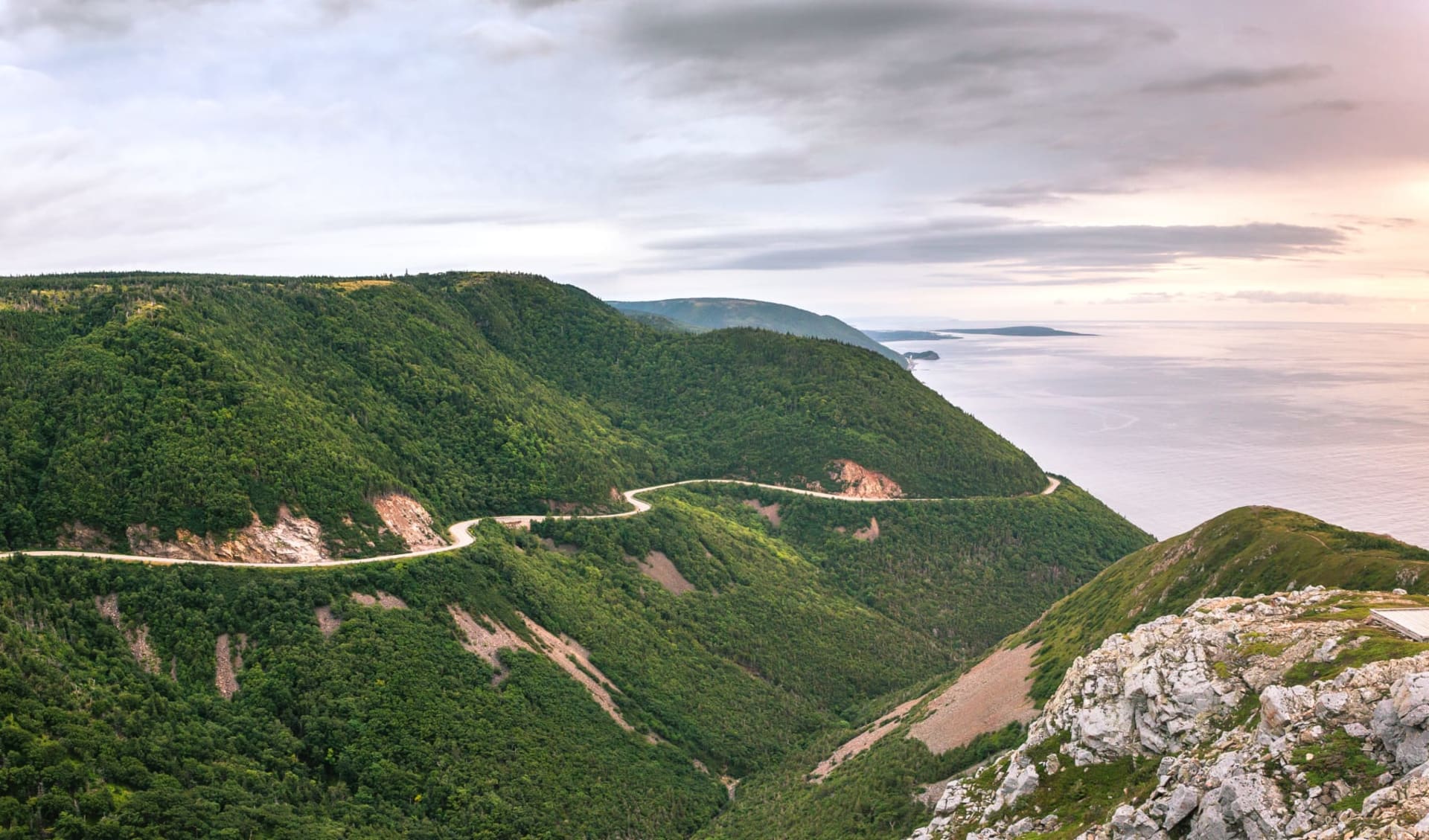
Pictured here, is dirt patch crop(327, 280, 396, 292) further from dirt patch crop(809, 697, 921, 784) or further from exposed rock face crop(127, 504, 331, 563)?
dirt patch crop(809, 697, 921, 784)

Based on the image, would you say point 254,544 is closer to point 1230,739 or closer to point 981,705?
point 981,705

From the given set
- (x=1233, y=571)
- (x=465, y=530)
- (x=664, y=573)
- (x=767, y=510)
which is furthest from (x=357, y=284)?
(x=1233, y=571)

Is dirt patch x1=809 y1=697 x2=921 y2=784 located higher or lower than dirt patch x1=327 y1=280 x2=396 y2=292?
lower

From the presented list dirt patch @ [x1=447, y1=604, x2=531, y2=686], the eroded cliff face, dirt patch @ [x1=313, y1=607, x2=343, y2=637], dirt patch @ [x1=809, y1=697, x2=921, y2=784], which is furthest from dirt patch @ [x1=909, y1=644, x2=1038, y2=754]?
dirt patch @ [x1=313, y1=607, x2=343, y2=637]

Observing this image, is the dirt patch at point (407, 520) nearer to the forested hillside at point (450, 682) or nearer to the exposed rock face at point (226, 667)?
the forested hillside at point (450, 682)

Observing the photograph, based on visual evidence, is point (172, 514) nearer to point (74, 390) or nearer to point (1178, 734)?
point (74, 390)

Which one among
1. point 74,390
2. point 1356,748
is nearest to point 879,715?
point 1356,748
